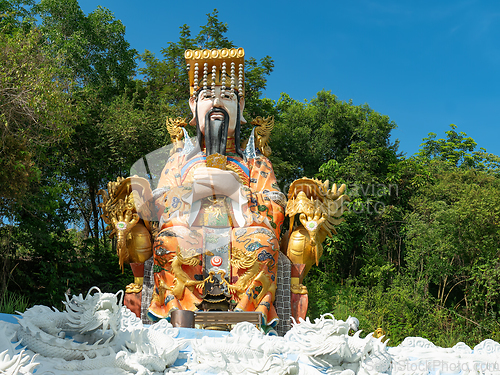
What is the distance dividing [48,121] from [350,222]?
561 cm

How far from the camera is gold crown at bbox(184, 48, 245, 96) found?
248 inches

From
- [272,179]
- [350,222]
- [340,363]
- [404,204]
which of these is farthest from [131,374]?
[404,204]

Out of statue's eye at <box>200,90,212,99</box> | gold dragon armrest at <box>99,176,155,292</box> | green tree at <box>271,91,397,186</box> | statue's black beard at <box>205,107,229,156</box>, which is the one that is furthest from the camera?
green tree at <box>271,91,397,186</box>

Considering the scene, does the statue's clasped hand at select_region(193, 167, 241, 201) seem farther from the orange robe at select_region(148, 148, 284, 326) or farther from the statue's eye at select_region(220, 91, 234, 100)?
the statue's eye at select_region(220, 91, 234, 100)

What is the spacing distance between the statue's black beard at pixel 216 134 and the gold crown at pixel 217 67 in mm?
397

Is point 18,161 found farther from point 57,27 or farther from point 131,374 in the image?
point 57,27

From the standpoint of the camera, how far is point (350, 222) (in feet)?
31.0

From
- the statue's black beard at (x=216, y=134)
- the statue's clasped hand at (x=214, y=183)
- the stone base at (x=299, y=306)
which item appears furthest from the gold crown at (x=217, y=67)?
the stone base at (x=299, y=306)

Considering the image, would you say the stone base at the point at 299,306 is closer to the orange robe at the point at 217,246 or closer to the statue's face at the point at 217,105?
the orange robe at the point at 217,246

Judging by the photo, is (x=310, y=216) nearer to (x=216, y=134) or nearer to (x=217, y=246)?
(x=217, y=246)

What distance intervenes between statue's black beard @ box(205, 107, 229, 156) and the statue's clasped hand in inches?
20.4

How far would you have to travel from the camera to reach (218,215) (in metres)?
5.73

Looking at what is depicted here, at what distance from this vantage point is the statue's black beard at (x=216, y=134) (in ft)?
20.4

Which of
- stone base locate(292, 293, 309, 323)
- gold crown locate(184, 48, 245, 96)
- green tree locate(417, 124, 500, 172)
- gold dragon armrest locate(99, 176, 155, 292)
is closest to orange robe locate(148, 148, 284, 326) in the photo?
gold dragon armrest locate(99, 176, 155, 292)
